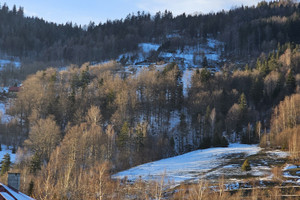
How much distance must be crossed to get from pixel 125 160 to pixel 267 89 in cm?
4414

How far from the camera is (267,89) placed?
227 feet

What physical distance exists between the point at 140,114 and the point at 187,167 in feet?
88.6

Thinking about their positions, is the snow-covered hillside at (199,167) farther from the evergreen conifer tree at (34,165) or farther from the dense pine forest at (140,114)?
the evergreen conifer tree at (34,165)

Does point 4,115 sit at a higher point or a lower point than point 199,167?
higher

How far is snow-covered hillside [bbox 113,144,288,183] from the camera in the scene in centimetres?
3466

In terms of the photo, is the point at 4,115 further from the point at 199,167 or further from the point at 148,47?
the point at 148,47

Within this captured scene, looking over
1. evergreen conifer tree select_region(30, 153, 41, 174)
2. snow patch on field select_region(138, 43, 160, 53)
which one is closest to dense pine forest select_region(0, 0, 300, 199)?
evergreen conifer tree select_region(30, 153, 41, 174)

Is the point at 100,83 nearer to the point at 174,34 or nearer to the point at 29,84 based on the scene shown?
the point at 29,84

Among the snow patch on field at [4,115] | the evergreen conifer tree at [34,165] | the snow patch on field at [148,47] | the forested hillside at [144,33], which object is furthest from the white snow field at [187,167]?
the snow patch on field at [148,47]

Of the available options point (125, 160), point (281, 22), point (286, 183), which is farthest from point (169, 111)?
point (281, 22)

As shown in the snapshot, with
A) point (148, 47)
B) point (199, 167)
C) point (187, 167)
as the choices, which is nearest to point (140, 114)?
point (187, 167)

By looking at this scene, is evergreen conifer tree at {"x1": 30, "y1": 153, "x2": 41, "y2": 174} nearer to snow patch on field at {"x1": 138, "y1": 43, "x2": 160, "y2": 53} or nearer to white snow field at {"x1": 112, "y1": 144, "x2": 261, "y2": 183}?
white snow field at {"x1": 112, "y1": 144, "x2": 261, "y2": 183}

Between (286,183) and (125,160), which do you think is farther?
(125,160)

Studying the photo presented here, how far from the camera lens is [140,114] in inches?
2564
